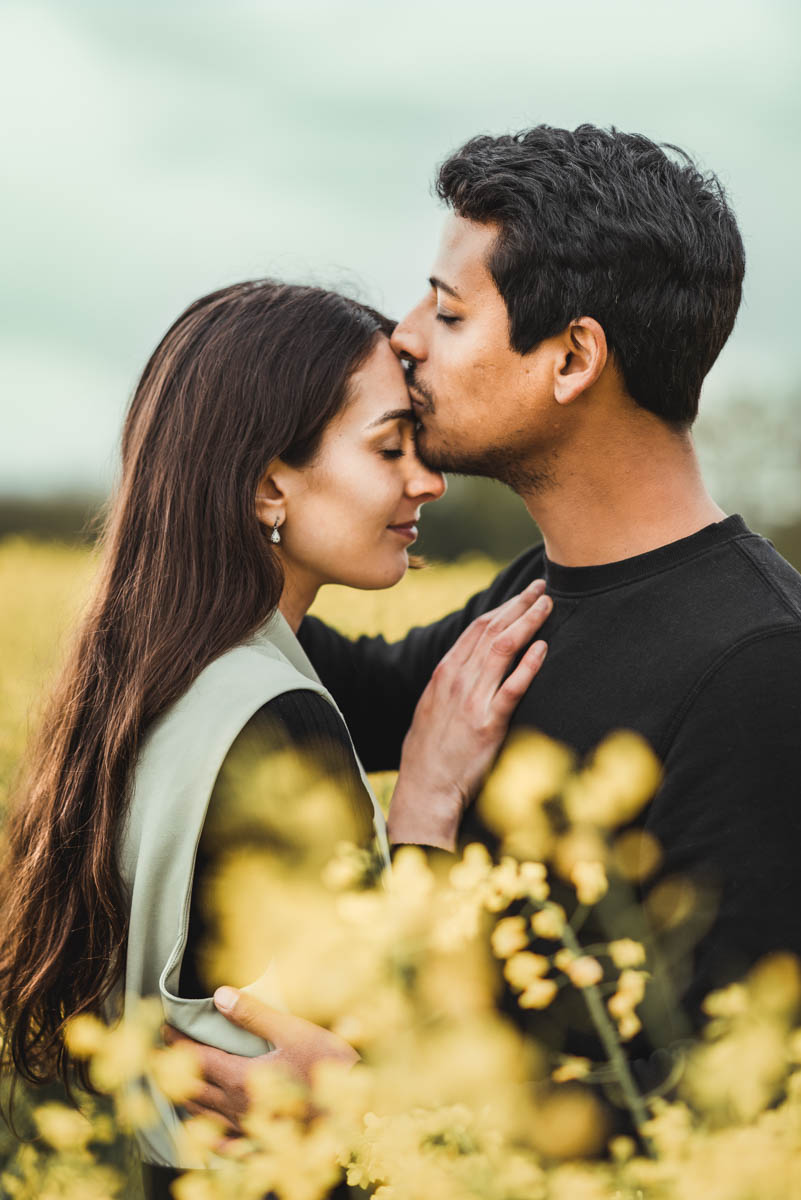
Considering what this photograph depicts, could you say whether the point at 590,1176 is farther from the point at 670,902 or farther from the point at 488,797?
the point at 488,797

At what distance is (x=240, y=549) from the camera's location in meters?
2.27

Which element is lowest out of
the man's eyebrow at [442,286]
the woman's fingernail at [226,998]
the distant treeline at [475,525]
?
the distant treeline at [475,525]

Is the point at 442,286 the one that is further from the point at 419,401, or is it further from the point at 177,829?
the point at 177,829

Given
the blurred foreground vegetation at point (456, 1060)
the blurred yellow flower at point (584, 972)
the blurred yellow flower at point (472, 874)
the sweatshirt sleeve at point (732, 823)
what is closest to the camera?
the blurred foreground vegetation at point (456, 1060)

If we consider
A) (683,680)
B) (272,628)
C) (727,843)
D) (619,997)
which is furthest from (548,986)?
(272,628)

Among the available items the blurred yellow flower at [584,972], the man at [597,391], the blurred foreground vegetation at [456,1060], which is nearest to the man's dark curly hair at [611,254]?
the man at [597,391]

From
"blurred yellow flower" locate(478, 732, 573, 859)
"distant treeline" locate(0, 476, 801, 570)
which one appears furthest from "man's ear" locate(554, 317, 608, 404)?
"distant treeline" locate(0, 476, 801, 570)

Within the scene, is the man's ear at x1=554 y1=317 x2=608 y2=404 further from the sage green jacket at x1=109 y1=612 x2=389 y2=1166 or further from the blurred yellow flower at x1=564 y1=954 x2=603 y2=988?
the blurred yellow flower at x1=564 y1=954 x2=603 y2=988

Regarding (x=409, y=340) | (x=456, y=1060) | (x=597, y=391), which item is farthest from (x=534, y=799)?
(x=409, y=340)

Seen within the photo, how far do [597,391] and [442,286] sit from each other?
456 mm

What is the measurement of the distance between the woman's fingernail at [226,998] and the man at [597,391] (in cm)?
57

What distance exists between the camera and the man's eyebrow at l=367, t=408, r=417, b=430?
2.49 metres

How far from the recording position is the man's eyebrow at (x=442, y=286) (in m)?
2.51

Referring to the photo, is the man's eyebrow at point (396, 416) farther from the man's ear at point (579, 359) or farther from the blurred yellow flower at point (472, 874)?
the blurred yellow flower at point (472, 874)
